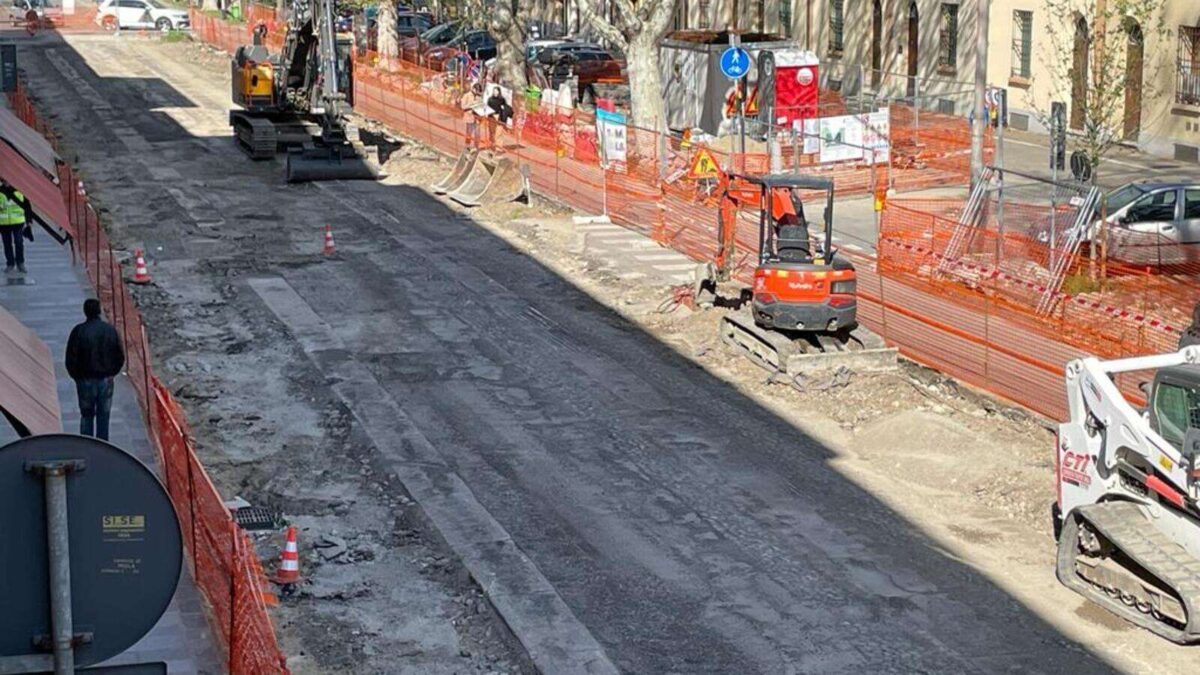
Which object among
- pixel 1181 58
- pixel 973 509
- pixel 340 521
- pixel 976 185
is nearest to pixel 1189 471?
pixel 973 509

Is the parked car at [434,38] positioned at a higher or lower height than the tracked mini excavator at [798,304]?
higher

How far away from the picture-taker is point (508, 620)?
13.8 meters

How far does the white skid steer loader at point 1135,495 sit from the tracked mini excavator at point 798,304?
20.0 ft

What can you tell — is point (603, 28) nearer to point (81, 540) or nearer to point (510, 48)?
point (510, 48)

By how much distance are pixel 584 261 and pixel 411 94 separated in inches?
670

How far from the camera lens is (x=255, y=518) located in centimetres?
1600

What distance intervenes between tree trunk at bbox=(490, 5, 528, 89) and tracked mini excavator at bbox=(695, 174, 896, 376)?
930 inches

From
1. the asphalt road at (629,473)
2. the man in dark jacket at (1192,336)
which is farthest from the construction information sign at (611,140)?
the man in dark jacket at (1192,336)

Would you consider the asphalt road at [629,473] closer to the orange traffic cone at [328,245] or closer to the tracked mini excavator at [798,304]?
the orange traffic cone at [328,245]

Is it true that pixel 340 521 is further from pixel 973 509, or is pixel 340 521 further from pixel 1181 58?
pixel 1181 58

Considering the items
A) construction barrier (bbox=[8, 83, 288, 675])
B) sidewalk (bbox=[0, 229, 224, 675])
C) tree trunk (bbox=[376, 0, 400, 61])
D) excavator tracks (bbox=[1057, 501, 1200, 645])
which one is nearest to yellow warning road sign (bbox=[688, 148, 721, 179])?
sidewalk (bbox=[0, 229, 224, 675])

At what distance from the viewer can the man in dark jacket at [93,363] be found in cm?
1700

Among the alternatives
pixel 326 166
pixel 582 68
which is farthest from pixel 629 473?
pixel 582 68

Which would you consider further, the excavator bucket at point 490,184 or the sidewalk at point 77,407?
the excavator bucket at point 490,184
